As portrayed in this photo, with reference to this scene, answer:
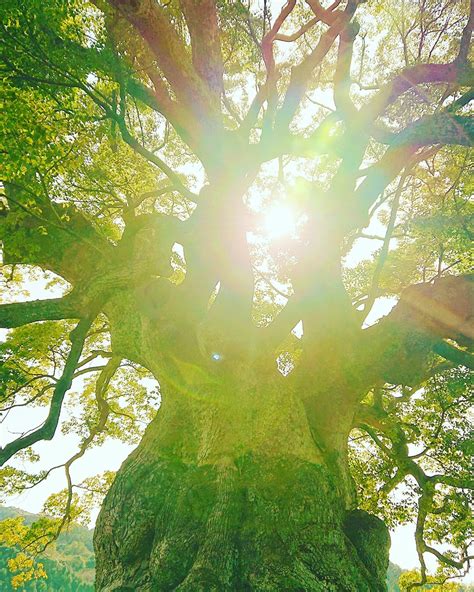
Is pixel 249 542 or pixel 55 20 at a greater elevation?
pixel 55 20

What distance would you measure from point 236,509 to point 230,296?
375 centimetres

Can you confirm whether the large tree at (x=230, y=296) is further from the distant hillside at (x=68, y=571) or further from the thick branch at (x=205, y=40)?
the distant hillside at (x=68, y=571)

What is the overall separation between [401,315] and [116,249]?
208 inches

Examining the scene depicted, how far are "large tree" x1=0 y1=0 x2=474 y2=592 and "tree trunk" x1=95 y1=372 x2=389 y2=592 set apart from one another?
24mm

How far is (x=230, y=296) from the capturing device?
7.17 m

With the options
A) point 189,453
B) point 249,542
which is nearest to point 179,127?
point 189,453

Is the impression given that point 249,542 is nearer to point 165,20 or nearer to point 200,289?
point 200,289

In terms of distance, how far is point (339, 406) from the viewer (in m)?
6.28

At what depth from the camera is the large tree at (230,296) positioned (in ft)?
15.2

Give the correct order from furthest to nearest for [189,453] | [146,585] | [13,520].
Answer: [13,520] < [189,453] < [146,585]

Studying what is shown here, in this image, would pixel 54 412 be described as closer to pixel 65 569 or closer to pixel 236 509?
pixel 236 509

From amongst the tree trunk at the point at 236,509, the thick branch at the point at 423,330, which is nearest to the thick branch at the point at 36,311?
the tree trunk at the point at 236,509

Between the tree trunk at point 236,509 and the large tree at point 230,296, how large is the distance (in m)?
0.02

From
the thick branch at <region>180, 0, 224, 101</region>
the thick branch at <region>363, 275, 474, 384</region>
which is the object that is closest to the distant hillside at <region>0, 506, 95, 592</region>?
the thick branch at <region>363, 275, 474, 384</region>
